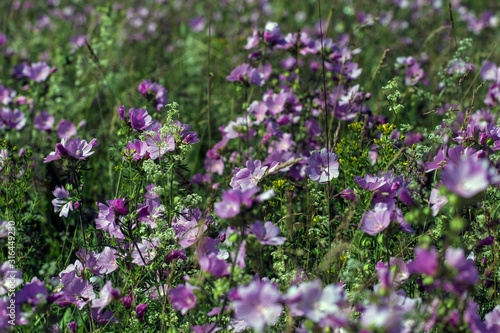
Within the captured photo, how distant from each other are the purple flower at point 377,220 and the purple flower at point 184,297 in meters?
0.56

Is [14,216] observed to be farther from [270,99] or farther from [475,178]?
[475,178]

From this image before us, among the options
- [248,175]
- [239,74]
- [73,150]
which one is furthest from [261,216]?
[239,74]

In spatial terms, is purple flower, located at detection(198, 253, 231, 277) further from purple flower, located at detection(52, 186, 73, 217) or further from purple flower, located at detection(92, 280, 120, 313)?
purple flower, located at detection(52, 186, 73, 217)

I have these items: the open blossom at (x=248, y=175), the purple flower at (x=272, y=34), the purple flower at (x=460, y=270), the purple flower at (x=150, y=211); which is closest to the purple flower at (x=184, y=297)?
the purple flower at (x=150, y=211)

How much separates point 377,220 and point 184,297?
631mm

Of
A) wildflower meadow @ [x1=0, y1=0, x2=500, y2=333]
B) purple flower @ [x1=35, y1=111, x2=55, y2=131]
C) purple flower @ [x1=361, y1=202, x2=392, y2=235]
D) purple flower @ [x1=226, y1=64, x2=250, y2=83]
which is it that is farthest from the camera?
purple flower @ [x1=35, y1=111, x2=55, y2=131]

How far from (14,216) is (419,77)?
90.4 inches

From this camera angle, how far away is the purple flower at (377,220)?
4.52 ft

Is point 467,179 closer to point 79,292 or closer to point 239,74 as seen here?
point 79,292

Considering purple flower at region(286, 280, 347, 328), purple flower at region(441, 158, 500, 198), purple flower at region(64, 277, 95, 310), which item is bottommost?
purple flower at region(286, 280, 347, 328)

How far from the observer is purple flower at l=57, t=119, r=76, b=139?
10.1 ft

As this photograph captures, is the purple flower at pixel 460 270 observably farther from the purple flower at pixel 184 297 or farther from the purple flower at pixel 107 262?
the purple flower at pixel 107 262

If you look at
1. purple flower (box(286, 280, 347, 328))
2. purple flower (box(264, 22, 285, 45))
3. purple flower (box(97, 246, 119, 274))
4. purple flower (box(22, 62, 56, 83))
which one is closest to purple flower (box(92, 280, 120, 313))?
purple flower (box(97, 246, 119, 274))

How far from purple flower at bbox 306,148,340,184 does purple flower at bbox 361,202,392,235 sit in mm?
392
